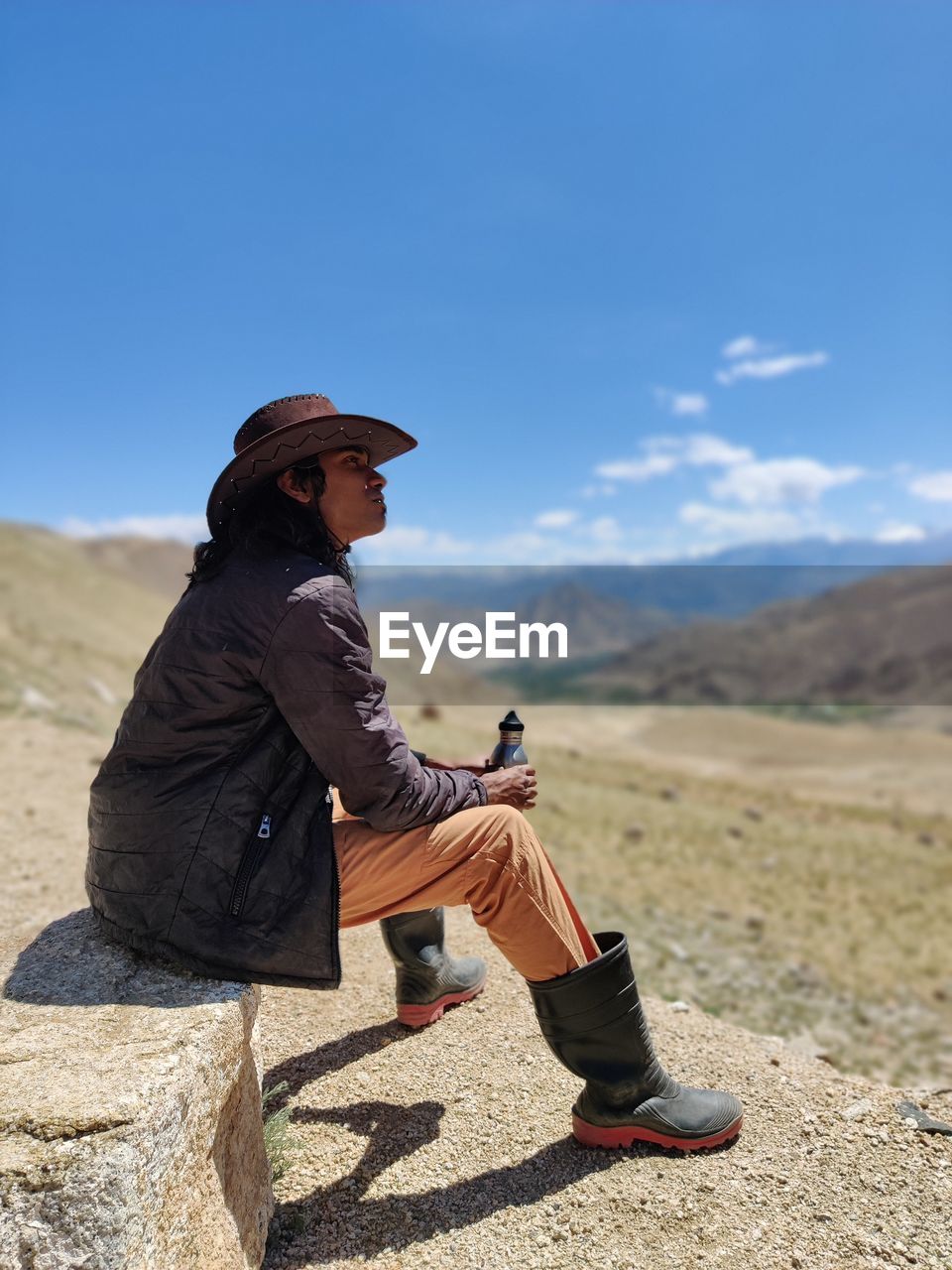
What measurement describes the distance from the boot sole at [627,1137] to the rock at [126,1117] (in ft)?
3.81

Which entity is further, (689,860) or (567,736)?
(567,736)

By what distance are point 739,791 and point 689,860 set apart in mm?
10058

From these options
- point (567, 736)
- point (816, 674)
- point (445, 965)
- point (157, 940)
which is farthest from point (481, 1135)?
point (816, 674)

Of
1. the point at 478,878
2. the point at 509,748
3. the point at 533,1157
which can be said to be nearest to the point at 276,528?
the point at 509,748

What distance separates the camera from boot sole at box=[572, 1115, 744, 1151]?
3463 mm

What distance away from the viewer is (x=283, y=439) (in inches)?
122

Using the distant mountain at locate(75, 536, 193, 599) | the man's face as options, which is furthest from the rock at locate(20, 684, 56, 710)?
the distant mountain at locate(75, 536, 193, 599)

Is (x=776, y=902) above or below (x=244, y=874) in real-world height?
below

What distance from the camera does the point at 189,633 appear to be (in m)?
2.96

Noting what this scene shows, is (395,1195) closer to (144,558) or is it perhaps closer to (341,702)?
(341,702)

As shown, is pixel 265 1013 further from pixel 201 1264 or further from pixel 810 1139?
pixel 810 1139

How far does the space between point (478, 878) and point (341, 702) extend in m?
0.78

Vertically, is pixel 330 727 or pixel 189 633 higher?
pixel 189 633

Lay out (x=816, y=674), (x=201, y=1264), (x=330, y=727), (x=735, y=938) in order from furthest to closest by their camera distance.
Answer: (x=816, y=674) → (x=735, y=938) → (x=330, y=727) → (x=201, y=1264)
